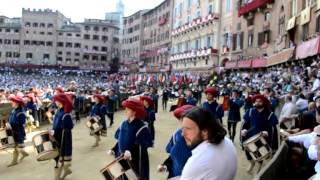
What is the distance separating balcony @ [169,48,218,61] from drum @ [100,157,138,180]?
49.3m

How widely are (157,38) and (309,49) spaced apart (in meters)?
68.3

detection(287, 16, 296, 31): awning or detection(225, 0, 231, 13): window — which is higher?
detection(225, 0, 231, 13): window

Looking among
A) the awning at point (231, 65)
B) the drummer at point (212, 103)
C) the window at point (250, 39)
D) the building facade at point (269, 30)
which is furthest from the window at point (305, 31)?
the drummer at point (212, 103)

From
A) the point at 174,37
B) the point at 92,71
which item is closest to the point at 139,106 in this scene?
the point at 174,37

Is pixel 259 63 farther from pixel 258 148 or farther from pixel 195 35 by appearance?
pixel 258 148

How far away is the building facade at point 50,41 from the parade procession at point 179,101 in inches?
11.0

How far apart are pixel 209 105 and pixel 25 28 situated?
4033 inches

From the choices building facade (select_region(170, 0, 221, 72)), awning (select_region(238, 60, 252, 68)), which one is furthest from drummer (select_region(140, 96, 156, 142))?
building facade (select_region(170, 0, 221, 72))

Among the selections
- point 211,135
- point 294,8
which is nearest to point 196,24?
point 294,8

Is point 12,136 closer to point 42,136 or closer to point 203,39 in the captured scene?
point 42,136

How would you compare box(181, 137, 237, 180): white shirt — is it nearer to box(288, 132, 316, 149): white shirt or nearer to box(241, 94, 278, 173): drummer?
box(288, 132, 316, 149): white shirt

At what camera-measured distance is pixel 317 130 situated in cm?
586

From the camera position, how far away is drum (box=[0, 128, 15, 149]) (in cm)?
1280

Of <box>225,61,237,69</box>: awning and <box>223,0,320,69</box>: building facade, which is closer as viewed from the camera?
<box>223,0,320,69</box>: building facade
